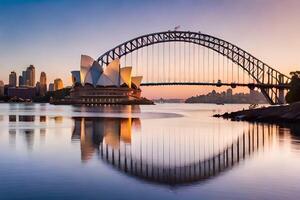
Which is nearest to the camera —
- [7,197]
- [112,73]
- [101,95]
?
[7,197]

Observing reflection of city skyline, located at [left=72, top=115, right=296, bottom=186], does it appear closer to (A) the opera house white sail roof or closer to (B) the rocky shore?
(B) the rocky shore

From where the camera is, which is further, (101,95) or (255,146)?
(101,95)

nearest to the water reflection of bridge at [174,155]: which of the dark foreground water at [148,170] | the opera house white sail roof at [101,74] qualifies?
the dark foreground water at [148,170]

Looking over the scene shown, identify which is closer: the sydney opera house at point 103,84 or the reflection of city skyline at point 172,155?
the reflection of city skyline at point 172,155

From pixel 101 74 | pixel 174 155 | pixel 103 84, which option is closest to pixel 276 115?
pixel 174 155

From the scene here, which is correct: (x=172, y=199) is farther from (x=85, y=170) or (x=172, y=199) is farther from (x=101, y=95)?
(x=101, y=95)

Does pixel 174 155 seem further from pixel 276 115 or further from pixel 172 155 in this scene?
pixel 276 115

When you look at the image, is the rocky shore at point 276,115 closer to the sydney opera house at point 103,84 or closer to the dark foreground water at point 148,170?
the dark foreground water at point 148,170

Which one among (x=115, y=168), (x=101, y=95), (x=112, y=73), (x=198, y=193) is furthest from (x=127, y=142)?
(x=101, y=95)

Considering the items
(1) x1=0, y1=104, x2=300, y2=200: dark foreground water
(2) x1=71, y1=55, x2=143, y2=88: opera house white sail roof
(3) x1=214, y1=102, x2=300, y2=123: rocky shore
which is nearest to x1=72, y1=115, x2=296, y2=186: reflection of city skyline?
(1) x1=0, y1=104, x2=300, y2=200: dark foreground water
